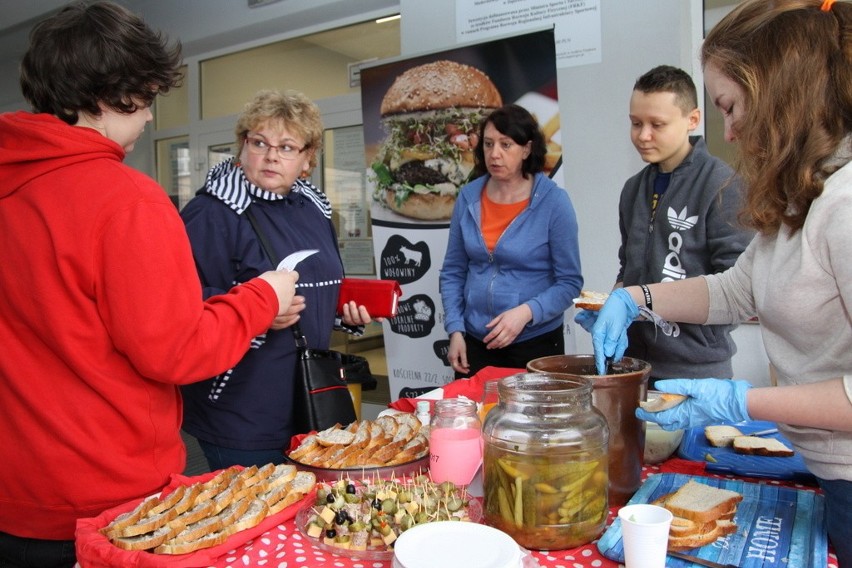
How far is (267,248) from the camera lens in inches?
72.4

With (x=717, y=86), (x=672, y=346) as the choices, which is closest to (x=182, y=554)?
(x=717, y=86)

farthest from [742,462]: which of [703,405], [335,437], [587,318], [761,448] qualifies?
[335,437]

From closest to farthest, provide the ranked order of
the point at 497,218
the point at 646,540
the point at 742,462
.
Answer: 1. the point at 646,540
2. the point at 742,462
3. the point at 497,218

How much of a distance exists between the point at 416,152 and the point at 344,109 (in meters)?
1.76

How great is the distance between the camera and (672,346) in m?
1.92

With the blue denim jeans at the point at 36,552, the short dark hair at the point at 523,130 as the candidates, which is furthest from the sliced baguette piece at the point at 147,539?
the short dark hair at the point at 523,130

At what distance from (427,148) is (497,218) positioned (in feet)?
2.85

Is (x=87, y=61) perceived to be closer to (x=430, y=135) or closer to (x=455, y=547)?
(x=455, y=547)

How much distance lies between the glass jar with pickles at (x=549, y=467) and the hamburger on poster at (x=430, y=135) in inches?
92.0

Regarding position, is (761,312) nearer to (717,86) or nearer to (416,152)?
(717,86)

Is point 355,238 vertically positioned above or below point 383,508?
above

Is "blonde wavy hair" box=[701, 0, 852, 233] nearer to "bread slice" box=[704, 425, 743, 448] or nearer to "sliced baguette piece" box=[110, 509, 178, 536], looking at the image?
"bread slice" box=[704, 425, 743, 448]

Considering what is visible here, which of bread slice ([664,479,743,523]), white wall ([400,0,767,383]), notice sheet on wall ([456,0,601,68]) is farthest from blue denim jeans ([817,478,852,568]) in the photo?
notice sheet on wall ([456,0,601,68])

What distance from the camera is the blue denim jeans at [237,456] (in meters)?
1.77
